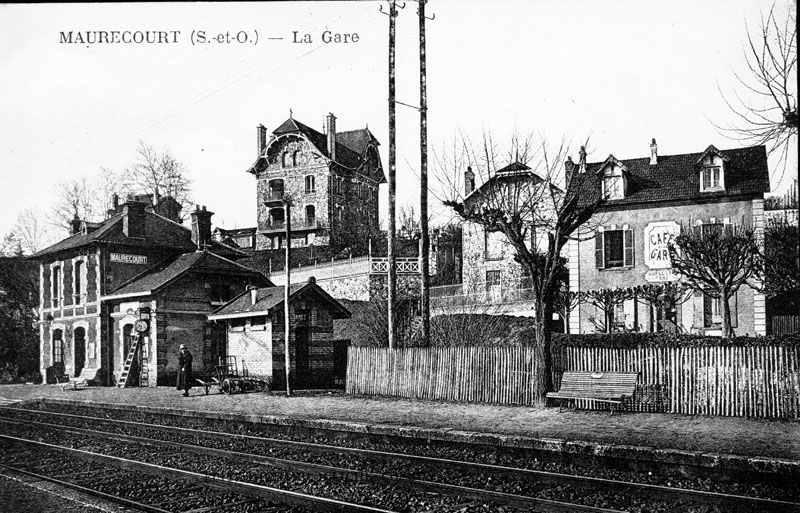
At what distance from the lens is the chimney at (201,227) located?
32562 millimetres

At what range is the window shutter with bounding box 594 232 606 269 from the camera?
3288 cm

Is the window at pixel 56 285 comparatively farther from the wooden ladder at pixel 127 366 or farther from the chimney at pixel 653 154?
the chimney at pixel 653 154

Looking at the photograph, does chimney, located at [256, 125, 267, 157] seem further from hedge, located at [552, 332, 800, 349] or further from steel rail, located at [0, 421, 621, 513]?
steel rail, located at [0, 421, 621, 513]

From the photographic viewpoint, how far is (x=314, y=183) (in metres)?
58.4

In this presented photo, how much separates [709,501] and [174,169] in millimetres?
44512

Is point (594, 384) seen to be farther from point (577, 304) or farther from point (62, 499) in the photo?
point (577, 304)

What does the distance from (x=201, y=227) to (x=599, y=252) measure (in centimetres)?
1800

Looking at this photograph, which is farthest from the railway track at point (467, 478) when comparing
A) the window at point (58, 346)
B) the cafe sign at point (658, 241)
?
the cafe sign at point (658, 241)

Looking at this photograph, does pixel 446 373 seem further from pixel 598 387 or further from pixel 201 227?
pixel 201 227

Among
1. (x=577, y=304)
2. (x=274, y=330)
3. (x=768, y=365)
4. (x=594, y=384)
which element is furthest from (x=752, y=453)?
(x=577, y=304)

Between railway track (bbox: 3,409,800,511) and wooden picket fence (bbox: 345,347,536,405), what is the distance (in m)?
6.19

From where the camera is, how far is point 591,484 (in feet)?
29.8

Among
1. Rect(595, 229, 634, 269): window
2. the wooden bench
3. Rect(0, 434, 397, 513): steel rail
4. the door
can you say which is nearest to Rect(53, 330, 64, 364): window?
the door

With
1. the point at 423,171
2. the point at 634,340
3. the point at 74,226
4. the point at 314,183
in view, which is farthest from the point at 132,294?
the point at 314,183
